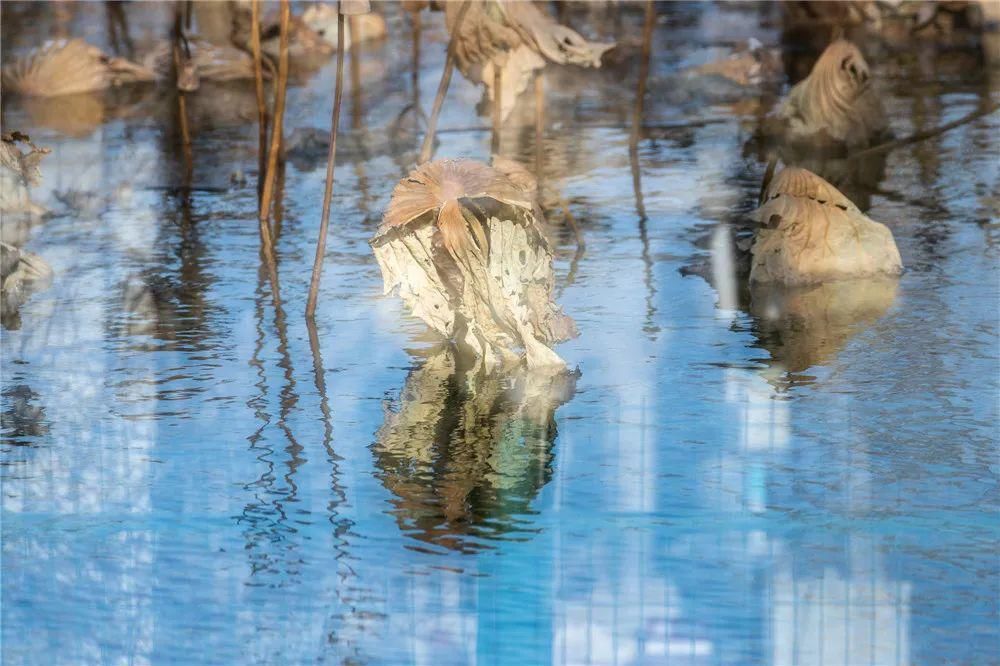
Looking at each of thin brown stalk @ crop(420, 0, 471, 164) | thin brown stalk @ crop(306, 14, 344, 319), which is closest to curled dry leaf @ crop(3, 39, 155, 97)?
thin brown stalk @ crop(420, 0, 471, 164)

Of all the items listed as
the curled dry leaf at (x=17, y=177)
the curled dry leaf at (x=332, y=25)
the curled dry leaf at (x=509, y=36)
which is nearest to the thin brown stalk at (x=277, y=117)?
the curled dry leaf at (x=509, y=36)

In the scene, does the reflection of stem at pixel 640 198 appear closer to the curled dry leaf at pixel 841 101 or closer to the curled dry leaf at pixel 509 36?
the curled dry leaf at pixel 509 36

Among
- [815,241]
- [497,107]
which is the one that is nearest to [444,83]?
[497,107]

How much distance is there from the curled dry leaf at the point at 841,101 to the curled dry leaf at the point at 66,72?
559 centimetres

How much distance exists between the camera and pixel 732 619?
344cm

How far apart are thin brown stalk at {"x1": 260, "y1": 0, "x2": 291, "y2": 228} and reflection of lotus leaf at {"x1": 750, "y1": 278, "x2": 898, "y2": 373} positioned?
2046 mm

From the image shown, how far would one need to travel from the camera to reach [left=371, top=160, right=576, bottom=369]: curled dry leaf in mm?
5012

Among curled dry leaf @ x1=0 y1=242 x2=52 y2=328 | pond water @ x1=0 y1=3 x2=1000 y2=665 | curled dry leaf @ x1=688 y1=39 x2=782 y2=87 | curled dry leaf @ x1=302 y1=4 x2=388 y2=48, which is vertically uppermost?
curled dry leaf @ x1=302 y1=4 x2=388 y2=48

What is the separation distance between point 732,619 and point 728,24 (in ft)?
39.3

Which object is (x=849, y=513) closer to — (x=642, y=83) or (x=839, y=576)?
(x=839, y=576)

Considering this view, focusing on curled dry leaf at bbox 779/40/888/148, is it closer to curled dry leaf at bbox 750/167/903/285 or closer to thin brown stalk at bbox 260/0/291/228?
curled dry leaf at bbox 750/167/903/285

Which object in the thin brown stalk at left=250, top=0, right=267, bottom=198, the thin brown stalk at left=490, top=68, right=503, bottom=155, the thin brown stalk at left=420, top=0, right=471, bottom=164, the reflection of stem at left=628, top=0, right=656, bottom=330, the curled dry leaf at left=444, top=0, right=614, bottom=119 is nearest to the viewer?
the reflection of stem at left=628, top=0, right=656, bottom=330

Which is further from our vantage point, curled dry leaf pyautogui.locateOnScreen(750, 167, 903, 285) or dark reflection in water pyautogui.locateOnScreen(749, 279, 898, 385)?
curled dry leaf pyautogui.locateOnScreen(750, 167, 903, 285)

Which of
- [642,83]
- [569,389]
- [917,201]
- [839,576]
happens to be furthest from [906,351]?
[642,83]
